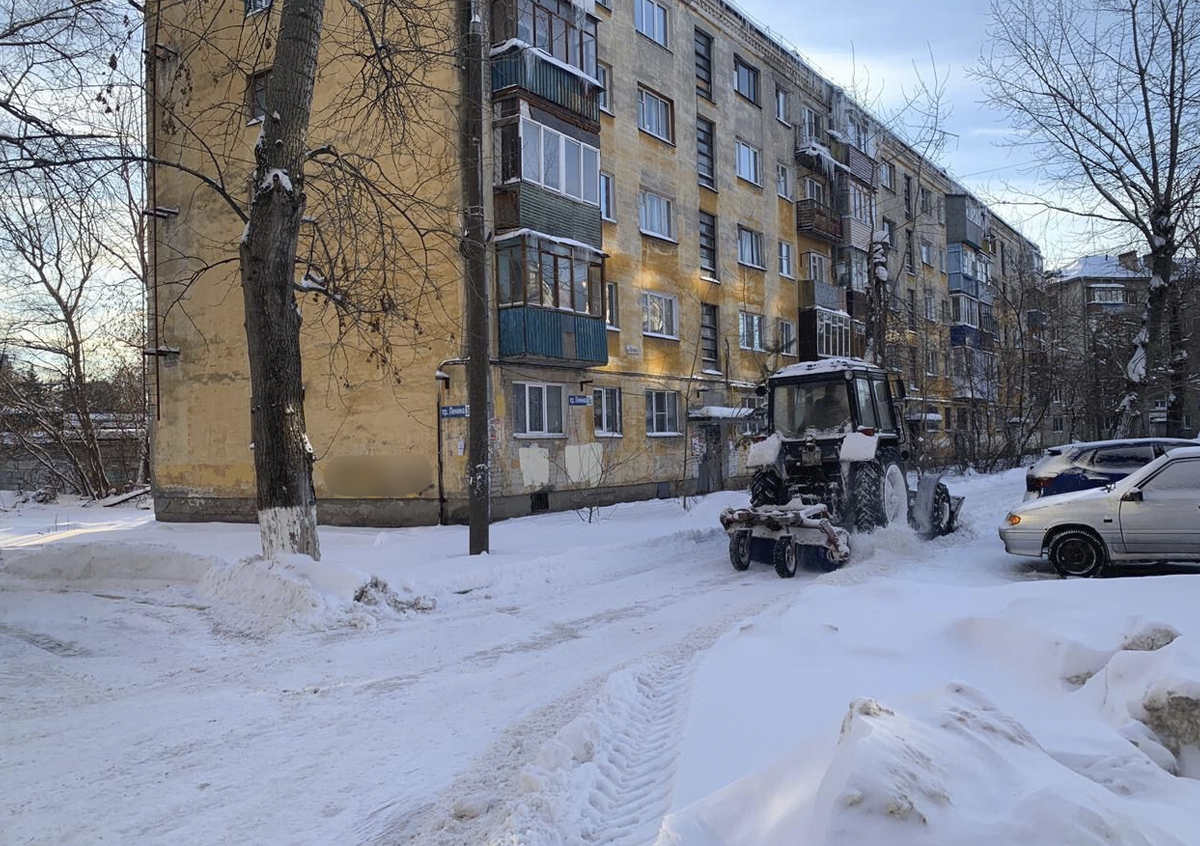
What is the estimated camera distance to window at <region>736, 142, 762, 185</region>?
28028 mm

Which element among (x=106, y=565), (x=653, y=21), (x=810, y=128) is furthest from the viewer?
(x=810, y=128)

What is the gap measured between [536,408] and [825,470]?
28.7ft

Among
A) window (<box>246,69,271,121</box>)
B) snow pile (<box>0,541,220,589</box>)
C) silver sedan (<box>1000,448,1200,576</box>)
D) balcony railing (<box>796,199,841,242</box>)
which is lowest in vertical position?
snow pile (<box>0,541,220,589</box>)

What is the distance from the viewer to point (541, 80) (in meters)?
18.4

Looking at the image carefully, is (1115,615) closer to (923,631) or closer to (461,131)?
(923,631)

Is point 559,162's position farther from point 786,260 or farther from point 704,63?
point 786,260

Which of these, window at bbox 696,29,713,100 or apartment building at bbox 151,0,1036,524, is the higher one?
window at bbox 696,29,713,100

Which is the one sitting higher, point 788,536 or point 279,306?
point 279,306

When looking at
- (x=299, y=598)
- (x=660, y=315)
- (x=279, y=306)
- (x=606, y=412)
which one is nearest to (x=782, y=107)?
(x=660, y=315)

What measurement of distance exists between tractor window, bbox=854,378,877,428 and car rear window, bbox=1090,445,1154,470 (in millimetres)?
3609

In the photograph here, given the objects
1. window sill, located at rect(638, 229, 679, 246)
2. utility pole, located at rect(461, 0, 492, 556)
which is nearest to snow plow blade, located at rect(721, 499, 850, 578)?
utility pole, located at rect(461, 0, 492, 556)

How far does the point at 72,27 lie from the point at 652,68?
17.1 m

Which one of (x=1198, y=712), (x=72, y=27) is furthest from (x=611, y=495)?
(x=1198, y=712)

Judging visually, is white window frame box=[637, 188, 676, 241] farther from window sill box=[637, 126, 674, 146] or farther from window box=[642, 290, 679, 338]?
window box=[642, 290, 679, 338]
